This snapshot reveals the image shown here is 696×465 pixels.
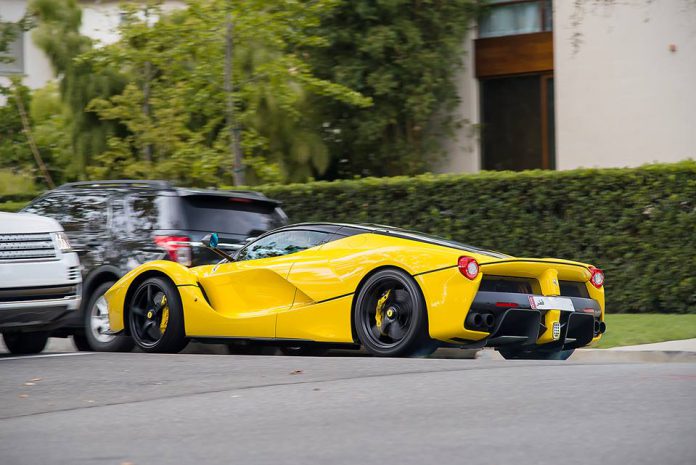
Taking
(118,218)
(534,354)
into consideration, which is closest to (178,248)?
(118,218)

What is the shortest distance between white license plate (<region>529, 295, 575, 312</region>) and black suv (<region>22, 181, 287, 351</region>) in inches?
140

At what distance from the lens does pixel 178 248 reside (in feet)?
36.0

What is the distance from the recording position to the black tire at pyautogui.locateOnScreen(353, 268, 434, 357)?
29.0 ft

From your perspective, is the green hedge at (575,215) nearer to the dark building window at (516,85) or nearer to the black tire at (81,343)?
Answer: the black tire at (81,343)

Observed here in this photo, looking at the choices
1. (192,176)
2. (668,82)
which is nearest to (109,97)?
(192,176)

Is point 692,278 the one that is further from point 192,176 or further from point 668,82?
point 192,176

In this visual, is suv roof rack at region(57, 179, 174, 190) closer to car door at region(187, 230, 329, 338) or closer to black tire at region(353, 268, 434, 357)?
car door at region(187, 230, 329, 338)

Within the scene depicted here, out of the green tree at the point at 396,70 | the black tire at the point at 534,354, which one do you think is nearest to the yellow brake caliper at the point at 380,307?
the black tire at the point at 534,354

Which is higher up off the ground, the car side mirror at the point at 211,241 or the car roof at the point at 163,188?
the car roof at the point at 163,188

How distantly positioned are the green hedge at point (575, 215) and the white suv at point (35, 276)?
6.12m

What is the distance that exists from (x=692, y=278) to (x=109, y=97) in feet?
42.0

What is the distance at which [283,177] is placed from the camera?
71.7ft

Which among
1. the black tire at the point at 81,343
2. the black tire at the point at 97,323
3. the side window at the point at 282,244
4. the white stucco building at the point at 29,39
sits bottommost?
the black tire at the point at 81,343

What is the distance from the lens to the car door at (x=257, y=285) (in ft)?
32.2
